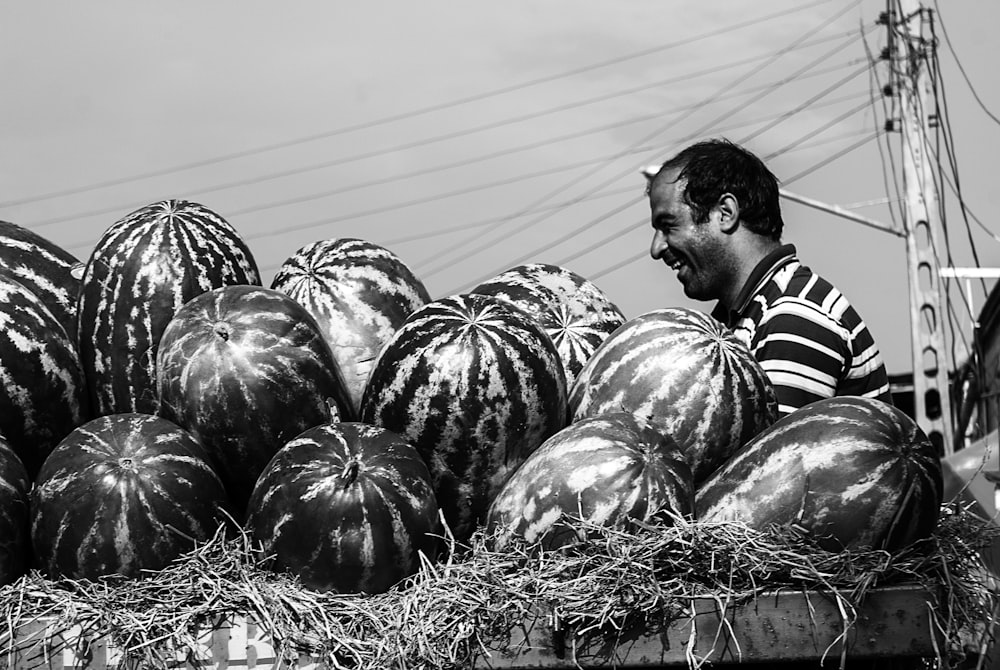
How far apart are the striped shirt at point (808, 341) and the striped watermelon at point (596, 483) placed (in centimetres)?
97

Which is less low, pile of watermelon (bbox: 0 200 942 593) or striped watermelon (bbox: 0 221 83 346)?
striped watermelon (bbox: 0 221 83 346)

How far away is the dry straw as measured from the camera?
2404 mm

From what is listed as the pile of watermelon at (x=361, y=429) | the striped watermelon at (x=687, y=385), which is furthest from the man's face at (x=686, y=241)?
the striped watermelon at (x=687, y=385)

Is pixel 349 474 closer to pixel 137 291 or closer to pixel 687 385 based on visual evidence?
pixel 687 385

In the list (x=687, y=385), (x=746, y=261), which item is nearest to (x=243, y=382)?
(x=687, y=385)

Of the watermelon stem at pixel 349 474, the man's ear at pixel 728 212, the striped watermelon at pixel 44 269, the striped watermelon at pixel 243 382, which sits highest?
the striped watermelon at pixel 44 269

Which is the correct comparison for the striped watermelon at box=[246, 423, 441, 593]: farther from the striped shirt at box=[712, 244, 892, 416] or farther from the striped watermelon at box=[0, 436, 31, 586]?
the striped shirt at box=[712, 244, 892, 416]

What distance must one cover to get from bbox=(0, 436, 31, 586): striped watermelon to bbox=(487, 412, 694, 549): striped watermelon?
130cm

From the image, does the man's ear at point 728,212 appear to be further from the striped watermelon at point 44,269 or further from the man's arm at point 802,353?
the striped watermelon at point 44,269

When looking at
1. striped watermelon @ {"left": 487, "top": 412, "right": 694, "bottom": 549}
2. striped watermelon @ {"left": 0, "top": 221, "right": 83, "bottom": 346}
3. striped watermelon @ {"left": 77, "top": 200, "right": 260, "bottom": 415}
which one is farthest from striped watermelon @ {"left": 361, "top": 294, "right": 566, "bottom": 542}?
striped watermelon @ {"left": 0, "top": 221, "right": 83, "bottom": 346}

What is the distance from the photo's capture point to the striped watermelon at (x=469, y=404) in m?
3.05

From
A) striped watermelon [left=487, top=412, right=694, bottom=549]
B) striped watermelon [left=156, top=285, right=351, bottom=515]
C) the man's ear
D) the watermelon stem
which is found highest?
the man's ear

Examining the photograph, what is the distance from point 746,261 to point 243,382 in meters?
2.39

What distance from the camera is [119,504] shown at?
274 cm
